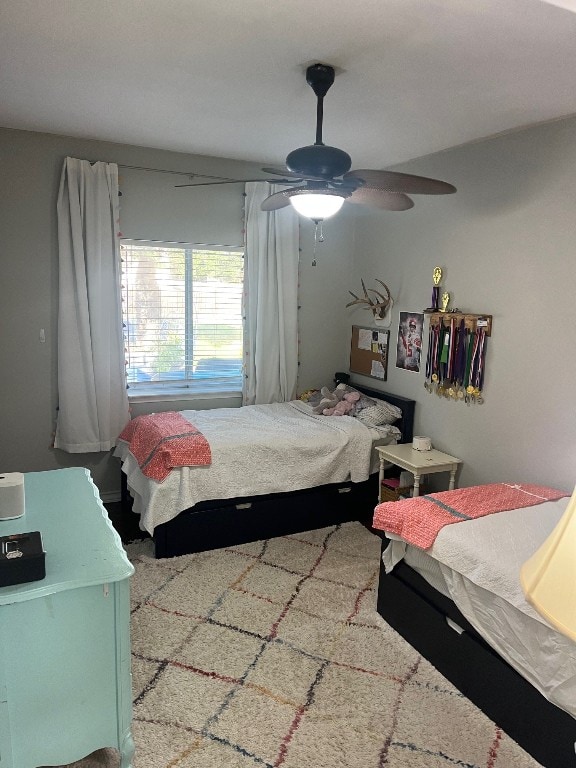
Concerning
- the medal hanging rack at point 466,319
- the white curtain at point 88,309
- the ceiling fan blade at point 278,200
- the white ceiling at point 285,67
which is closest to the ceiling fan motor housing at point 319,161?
the ceiling fan blade at point 278,200

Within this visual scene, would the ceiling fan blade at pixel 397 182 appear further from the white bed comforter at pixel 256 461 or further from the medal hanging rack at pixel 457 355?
the white bed comforter at pixel 256 461

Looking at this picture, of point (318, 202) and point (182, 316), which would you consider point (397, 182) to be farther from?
point (182, 316)

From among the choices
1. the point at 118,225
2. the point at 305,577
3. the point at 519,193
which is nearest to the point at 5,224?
the point at 118,225

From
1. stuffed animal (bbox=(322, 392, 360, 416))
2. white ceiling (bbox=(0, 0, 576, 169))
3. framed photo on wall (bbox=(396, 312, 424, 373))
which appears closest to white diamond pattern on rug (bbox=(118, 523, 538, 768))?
stuffed animal (bbox=(322, 392, 360, 416))

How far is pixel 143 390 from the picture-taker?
424cm

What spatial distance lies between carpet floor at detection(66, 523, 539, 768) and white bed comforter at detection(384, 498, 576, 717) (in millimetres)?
345

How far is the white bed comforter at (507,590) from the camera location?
1.83 meters

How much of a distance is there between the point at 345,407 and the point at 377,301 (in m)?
0.91

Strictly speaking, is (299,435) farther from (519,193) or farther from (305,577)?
(519,193)

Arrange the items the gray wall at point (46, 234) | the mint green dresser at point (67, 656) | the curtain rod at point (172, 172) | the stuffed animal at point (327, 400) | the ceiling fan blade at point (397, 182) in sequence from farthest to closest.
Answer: the stuffed animal at point (327, 400) < the curtain rod at point (172, 172) < the gray wall at point (46, 234) < the ceiling fan blade at point (397, 182) < the mint green dresser at point (67, 656)

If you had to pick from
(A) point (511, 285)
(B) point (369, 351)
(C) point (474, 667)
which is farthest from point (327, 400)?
(C) point (474, 667)

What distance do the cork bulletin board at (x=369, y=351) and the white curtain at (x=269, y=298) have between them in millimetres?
547

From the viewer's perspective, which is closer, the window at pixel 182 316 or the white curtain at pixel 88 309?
the white curtain at pixel 88 309

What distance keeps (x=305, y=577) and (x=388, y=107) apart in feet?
8.58
